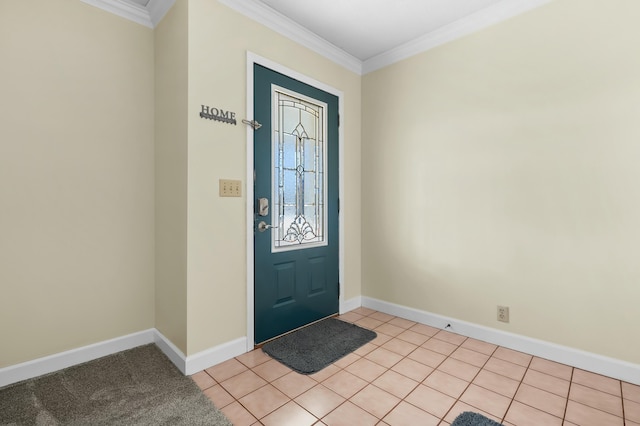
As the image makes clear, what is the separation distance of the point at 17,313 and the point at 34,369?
386 millimetres

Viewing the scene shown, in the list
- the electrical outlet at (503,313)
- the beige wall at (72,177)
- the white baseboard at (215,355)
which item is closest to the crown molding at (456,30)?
the beige wall at (72,177)

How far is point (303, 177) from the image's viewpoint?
280 centimetres

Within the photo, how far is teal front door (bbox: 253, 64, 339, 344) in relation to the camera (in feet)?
8.03

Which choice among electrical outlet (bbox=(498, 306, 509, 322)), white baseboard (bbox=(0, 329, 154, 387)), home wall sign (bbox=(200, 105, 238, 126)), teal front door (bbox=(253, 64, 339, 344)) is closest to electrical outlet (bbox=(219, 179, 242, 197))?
teal front door (bbox=(253, 64, 339, 344))

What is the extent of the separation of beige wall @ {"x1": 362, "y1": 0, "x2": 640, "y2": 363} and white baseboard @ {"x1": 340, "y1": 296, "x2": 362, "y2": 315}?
0.35 meters

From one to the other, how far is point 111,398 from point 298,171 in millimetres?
2036

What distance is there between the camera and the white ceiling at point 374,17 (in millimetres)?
2363

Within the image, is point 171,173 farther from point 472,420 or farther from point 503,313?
point 503,313

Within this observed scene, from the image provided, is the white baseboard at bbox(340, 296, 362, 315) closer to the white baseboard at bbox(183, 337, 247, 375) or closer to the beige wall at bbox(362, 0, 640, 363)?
the beige wall at bbox(362, 0, 640, 363)

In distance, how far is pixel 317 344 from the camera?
2447 mm

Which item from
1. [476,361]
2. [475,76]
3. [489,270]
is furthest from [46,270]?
[475,76]

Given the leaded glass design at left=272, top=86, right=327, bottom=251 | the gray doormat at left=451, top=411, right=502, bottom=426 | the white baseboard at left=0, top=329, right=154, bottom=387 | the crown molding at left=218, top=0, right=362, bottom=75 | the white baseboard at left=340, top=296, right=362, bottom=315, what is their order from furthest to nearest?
the white baseboard at left=340, top=296, right=362, bottom=315 < the leaded glass design at left=272, top=86, right=327, bottom=251 < the crown molding at left=218, top=0, right=362, bottom=75 < the white baseboard at left=0, top=329, right=154, bottom=387 < the gray doormat at left=451, top=411, right=502, bottom=426

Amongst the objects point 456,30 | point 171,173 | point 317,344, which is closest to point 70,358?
point 171,173

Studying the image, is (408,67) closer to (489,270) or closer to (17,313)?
(489,270)
